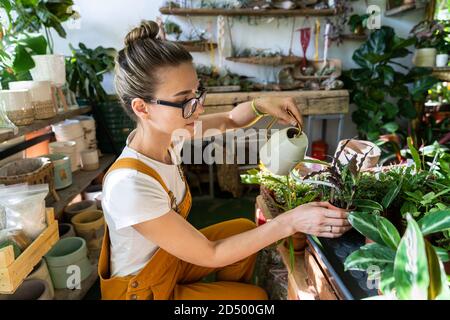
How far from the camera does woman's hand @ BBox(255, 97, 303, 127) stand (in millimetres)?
1132

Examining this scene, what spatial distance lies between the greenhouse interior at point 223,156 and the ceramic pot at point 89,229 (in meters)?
0.01

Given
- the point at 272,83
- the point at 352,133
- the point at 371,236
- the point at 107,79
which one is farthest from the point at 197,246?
the point at 352,133

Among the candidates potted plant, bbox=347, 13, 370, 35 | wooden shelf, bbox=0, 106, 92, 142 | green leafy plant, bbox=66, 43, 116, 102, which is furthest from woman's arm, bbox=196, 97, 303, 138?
potted plant, bbox=347, 13, 370, 35

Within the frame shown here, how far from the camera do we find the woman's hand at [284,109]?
1132 millimetres

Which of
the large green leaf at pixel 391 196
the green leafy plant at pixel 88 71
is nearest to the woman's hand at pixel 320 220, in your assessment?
the large green leaf at pixel 391 196

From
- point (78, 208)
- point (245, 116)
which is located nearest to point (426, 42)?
point (245, 116)

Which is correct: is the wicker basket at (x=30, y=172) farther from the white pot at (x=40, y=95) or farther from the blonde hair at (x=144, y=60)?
the blonde hair at (x=144, y=60)

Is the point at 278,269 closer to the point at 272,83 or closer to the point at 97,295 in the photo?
the point at 97,295

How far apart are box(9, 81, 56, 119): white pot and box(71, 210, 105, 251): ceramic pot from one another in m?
0.64

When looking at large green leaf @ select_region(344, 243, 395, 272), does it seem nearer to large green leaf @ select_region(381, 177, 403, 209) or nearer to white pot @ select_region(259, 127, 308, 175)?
large green leaf @ select_region(381, 177, 403, 209)

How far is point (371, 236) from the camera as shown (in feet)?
2.16

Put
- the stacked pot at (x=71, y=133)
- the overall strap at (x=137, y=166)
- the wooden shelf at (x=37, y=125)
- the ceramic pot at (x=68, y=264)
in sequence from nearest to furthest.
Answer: the overall strap at (x=137, y=166) → the wooden shelf at (x=37, y=125) → the ceramic pot at (x=68, y=264) → the stacked pot at (x=71, y=133)

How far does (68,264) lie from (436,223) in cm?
156

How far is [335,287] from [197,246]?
36 cm
